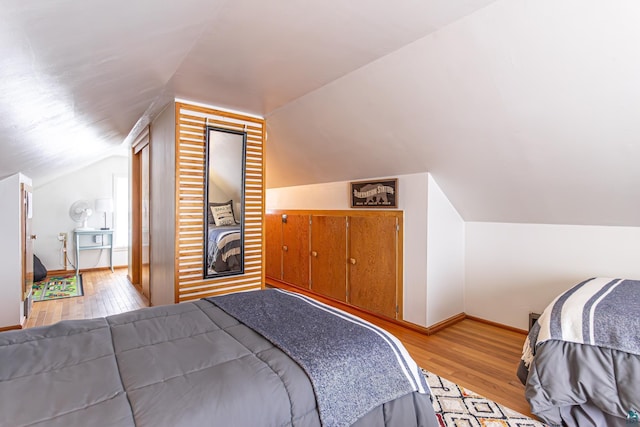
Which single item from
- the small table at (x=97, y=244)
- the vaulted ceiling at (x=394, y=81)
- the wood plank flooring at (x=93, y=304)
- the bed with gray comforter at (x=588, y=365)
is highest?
the vaulted ceiling at (x=394, y=81)

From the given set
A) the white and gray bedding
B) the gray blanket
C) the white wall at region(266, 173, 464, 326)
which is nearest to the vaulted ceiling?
the white wall at region(266, 173, 464, 326)

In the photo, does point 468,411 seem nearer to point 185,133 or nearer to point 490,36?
point 490,36

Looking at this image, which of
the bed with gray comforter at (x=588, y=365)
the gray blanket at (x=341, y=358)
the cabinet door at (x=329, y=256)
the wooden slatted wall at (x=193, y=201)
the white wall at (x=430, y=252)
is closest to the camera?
the gray blanket at (x=341, y=358)

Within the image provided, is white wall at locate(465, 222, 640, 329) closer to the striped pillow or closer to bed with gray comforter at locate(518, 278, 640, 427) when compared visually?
bed with gray comforter at locate(518, 278, 640, 427)

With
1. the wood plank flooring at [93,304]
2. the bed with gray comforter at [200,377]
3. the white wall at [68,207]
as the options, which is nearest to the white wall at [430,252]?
the bed with gray comforter at [200,377]

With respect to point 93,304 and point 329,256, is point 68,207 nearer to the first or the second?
point 93,304

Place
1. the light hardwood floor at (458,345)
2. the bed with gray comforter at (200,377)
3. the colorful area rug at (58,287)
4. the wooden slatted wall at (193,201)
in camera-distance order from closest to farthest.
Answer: the bed with gray comforter at (200,377), the light hardwood floor at (458,345), the wooden slatted wall at (193,201), the colorful area rug at (58,287)

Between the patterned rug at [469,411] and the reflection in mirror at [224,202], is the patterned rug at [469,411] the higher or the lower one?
the lower one

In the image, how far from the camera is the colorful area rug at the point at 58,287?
484cm

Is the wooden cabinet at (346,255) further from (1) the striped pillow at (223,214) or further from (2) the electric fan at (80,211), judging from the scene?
(2) the electric fan at (80,211)

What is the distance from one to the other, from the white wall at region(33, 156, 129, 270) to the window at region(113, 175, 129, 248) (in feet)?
0.28

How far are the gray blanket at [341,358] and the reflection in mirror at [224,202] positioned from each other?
57.0 inches

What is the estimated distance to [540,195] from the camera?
300 centimetres

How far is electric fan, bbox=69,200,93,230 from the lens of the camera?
6367mm
